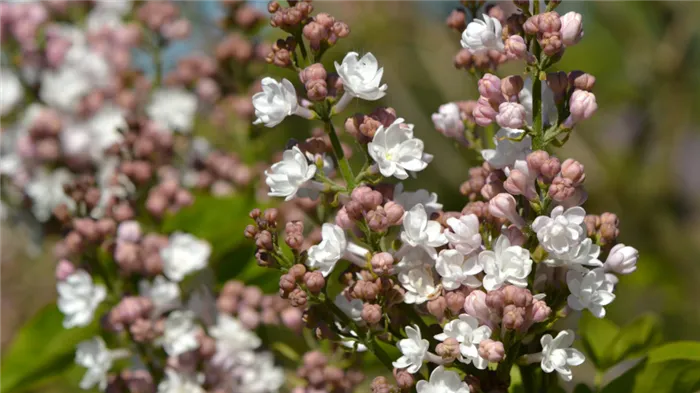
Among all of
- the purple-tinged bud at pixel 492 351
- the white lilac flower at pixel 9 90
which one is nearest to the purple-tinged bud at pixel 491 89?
the purple-tinged bud at pixel 492 351

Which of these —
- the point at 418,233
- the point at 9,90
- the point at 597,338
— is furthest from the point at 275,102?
the point at 9,90

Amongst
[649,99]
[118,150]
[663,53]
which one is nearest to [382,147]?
[118,150]

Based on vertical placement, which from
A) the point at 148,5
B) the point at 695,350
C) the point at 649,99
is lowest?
the point at 649,99

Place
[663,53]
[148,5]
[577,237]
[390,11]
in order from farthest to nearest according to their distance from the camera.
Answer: [390,11]
[663,53]
[148,5]
[577,237]

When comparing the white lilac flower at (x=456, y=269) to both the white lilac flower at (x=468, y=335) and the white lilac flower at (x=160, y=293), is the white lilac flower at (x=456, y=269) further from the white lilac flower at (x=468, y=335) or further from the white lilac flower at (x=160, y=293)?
the white lilac flower at (x=160, y=293)

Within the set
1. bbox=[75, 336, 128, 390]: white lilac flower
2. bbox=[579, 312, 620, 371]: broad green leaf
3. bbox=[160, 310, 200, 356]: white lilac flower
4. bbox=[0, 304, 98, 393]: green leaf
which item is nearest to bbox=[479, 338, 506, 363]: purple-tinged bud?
bbox=[579, 312, 620, 371]: broad green leaf

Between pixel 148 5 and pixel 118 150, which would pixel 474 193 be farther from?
pixel 148 5
